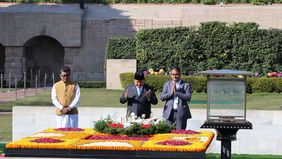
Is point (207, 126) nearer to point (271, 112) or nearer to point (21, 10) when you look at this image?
point (271, 112)

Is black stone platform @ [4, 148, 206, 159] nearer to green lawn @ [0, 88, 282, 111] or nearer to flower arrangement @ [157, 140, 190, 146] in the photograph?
flower arrangement @ [157, 140, 190, 146]

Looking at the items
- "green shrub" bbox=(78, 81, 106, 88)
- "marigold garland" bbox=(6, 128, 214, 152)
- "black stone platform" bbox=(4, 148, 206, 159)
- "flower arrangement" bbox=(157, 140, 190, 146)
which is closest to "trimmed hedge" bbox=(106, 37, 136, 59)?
"green shrub" bbox=(78, 81, 106, 88)

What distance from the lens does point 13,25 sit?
37.7 m

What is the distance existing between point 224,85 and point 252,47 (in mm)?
20537

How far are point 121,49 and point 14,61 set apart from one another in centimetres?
636

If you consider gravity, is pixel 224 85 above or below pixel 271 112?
above

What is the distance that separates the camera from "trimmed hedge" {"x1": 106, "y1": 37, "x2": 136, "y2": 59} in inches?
1313

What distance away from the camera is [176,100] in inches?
525

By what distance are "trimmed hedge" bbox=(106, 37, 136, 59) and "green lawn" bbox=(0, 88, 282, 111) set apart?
3.74 meters

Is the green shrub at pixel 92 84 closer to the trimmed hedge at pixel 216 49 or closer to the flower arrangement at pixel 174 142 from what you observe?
the trimmed hedge at pixel 216 49

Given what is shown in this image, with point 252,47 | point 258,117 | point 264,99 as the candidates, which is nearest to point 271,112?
point 258,117

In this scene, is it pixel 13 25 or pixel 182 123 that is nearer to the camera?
pixel 182 123

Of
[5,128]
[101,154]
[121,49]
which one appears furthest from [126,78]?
[101,154]


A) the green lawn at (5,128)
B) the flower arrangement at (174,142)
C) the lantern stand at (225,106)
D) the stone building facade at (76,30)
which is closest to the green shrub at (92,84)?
the stone building facade at (76,30)
